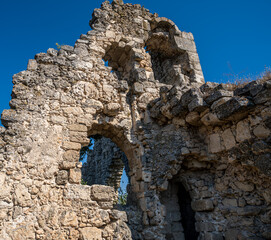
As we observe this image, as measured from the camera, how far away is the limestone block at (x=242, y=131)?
402 centimetres

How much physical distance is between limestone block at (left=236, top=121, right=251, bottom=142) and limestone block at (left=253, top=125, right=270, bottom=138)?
0.13 m

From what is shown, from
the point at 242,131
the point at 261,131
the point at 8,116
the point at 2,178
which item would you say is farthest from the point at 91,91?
the point at 261,131

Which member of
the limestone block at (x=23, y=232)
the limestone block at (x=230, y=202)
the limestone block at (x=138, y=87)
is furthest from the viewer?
the limestone block at (x=138, y=87)

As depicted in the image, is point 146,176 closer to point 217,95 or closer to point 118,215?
point 118,215

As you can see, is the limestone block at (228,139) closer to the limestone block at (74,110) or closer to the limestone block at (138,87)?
the limestone block at (138,87)

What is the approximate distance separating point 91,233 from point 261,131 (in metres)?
3.27

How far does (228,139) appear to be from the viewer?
4371 mm

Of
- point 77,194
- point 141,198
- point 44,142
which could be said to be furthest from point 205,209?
point 44,142

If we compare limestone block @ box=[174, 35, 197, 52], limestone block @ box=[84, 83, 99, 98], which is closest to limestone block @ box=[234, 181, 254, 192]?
limestone block @ box=[84, 83, 99, 98]

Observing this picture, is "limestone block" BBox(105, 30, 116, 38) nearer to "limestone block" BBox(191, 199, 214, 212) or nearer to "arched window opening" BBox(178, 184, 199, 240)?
"arched window opening" BBox(178, 184, 199, 240)

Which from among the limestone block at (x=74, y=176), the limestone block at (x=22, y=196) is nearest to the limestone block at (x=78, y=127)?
the limestone block at (x=74, y=176)

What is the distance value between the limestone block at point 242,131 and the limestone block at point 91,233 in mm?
2931

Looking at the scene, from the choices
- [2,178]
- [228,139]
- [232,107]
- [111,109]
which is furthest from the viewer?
[111,109]

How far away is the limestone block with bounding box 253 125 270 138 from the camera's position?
374 cm
